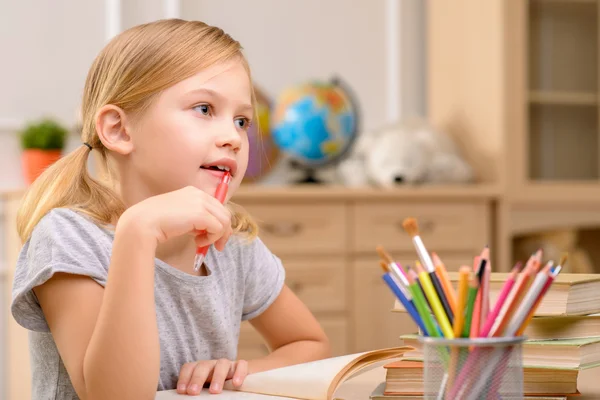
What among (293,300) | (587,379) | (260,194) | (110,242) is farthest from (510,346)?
(260,194)

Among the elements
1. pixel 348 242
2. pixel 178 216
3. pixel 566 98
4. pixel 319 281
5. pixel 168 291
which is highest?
pixel 566 98

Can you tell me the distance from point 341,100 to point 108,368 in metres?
2.03

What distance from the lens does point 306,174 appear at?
112 inches

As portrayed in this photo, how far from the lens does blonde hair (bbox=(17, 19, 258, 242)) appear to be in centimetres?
95

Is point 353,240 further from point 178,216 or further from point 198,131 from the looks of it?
point 178,216

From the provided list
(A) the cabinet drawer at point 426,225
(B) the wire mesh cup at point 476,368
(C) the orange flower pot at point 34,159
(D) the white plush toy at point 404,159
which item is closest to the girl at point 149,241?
(B) the wire mesh cup at point 476,368

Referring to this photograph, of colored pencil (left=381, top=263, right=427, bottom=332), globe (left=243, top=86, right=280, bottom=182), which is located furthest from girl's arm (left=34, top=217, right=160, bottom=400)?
globe (left=243, top=86, right=280, bottom=182)

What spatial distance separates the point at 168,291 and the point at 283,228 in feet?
Answer: 4.78

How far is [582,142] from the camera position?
9.55 feet

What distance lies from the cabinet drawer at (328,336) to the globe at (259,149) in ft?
1.73

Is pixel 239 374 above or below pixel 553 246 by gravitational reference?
above

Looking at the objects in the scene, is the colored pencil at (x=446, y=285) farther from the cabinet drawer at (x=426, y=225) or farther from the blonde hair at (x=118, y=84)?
the cabinet drawer at (x=426, y=225)

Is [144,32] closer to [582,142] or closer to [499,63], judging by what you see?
[499,63]

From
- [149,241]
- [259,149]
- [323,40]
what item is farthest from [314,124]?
[149,241]
